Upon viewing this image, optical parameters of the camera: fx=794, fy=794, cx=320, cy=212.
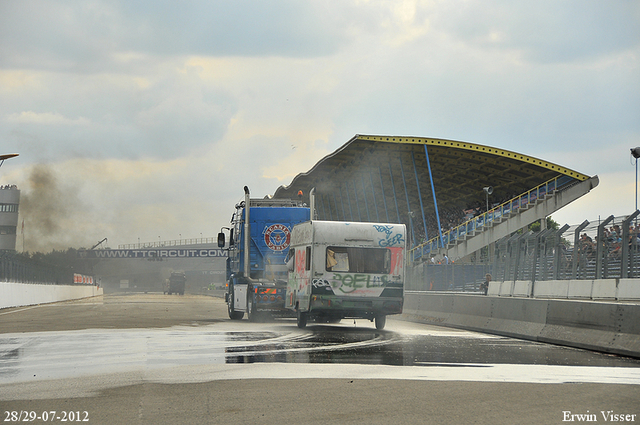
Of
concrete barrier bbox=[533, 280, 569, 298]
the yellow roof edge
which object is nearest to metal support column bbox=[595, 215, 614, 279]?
concrete barrier bbox=[533, 280, 569, 298]

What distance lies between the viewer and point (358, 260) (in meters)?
19.5

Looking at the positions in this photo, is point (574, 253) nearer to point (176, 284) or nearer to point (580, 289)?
point (580, 289)

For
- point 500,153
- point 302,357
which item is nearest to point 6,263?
point 302,357

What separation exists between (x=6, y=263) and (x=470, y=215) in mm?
41521

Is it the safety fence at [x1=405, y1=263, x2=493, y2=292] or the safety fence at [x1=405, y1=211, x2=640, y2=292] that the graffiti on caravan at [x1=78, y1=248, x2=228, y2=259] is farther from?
the safety fence at [x1=405, y1=211, x2=640, y2=292]

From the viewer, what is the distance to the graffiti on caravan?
13488cm

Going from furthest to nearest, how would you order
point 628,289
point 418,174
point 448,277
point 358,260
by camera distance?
1. point 418,174
2. point 448,277
3. point 358,260
4. point 628,289

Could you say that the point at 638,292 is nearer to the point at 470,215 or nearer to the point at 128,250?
the point at 470,215

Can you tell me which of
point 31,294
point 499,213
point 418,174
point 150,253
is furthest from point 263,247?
point 150,253

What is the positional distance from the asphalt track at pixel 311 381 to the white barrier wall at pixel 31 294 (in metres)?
21.4

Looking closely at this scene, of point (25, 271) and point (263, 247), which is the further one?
point (25, 271)

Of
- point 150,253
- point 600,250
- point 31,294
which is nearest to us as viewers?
point 600,250

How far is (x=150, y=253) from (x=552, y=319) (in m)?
126

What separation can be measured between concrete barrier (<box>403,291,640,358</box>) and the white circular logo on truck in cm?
508
